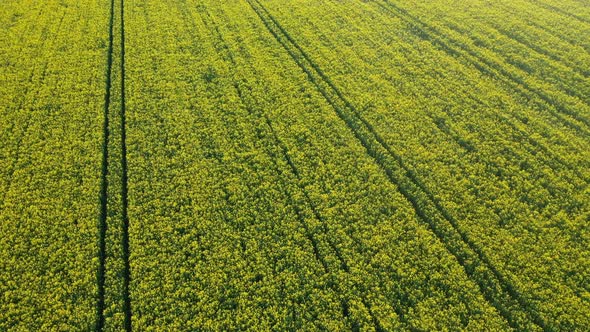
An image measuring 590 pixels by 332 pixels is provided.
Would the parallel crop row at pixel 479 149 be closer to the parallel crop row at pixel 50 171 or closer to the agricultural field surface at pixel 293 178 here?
the agricultural field surface at pixel 293 178

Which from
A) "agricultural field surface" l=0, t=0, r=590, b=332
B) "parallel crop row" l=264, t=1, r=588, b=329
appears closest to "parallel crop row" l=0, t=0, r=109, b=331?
"agricultural field surface" l=0, t=0, r=590, b=332

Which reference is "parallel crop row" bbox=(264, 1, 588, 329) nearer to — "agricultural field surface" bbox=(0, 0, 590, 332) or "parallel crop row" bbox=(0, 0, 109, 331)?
"agricultural field surface" bbox=(0, 0, 590, 332)

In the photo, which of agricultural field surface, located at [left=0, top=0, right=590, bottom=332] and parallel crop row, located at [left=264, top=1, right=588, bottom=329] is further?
parallel crop row, located at [left=264, top=1, right=588, bottom=329]

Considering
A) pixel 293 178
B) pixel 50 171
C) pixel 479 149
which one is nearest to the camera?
pixel 293 178

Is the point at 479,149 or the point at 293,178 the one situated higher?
the point at 479,149

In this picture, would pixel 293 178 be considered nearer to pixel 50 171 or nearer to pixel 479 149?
pixel 479 149

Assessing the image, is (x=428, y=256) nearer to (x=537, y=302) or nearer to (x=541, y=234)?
(x=537, y=302)

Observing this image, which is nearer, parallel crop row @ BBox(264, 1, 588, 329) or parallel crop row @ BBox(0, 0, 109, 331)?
parallel crop row @ BBox(0, 0, 109, 331)

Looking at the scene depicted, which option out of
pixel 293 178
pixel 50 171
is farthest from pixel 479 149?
pixel 50 171

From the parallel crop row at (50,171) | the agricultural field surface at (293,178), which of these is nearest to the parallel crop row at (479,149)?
the agricultural field surface at (293,178)
